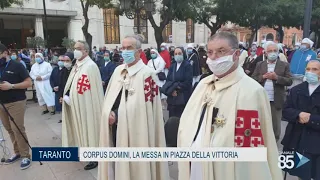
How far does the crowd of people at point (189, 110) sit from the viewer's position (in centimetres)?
200

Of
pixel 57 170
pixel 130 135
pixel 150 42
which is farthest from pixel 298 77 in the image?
pixel 150 42

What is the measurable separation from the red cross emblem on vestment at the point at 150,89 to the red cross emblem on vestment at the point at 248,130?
147 cm

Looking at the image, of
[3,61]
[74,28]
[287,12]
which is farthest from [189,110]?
[74,28]

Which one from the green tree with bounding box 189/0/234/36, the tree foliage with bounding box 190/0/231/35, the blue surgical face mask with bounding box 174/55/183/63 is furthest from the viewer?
the tree foliage with bounding box 190/0/231/35

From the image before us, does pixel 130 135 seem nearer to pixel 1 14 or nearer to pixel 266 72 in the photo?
pixel 266 72

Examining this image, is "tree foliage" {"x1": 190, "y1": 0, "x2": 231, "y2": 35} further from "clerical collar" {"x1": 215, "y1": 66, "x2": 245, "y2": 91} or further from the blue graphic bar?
"clerical collar" {"x1": 215, "y1": 66, "x2": 245, "y2": 91}

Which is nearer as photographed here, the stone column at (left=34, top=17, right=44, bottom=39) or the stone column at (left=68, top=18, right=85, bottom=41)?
the stone column at (left=34, top=17, right=44, bottom=39)

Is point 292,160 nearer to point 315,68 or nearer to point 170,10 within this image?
point 315,68

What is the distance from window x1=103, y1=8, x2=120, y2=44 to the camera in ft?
114

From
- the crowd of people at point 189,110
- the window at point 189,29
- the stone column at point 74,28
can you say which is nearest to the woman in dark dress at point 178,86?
the crowd of people at point 189,110

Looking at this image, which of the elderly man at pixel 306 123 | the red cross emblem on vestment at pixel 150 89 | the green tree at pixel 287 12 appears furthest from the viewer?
the green tree at pixel 287 12

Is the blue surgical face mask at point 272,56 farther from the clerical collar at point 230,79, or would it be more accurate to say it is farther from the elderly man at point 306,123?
the clerical collar at point 230,79

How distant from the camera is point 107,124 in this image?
324 centimetres

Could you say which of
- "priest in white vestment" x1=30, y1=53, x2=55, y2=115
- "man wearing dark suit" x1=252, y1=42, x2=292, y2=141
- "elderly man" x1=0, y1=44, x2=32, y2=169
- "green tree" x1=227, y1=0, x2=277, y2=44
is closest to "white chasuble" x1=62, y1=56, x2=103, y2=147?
"elderly man" x1=0, y1=44, x2=32, y2=169
